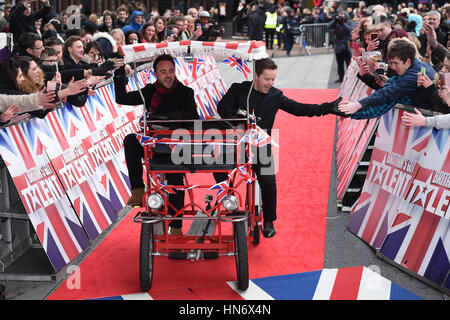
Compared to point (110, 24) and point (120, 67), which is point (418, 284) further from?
point (110, 24)

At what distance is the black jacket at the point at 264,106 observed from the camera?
6633 millimetres

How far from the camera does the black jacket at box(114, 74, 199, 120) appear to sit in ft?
21.9

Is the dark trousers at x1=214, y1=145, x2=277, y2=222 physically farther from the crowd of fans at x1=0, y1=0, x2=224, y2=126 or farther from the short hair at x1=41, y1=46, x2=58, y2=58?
the short hair at x1=41, y1=46, x2=58, y2=58

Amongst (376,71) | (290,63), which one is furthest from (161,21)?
(290,63)

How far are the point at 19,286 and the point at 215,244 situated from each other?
1.98 meters

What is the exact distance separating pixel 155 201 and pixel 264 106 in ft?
5.87

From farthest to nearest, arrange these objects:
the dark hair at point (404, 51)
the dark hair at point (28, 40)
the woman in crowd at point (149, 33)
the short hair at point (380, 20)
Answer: the woman in crowd at point (149, 33) < the short hair at point (380, 20) < the dark hair at point (28, 40) < the dark hair at point (404, 51)

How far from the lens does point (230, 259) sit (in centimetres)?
680

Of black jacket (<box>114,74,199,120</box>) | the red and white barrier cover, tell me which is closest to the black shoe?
black jacket (<box>114,74,199,120</box>)

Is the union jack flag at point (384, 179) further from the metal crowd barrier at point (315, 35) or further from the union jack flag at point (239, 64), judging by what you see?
the metal crowd barrier at point (315, 35)

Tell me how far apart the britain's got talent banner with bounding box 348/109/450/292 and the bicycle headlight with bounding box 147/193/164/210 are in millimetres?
2563

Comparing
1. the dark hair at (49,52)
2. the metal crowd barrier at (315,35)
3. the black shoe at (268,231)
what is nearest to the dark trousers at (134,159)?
the black shoe at (268,231)

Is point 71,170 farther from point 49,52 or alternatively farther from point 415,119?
point 415,119

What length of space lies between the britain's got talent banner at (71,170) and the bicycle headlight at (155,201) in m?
1.17
